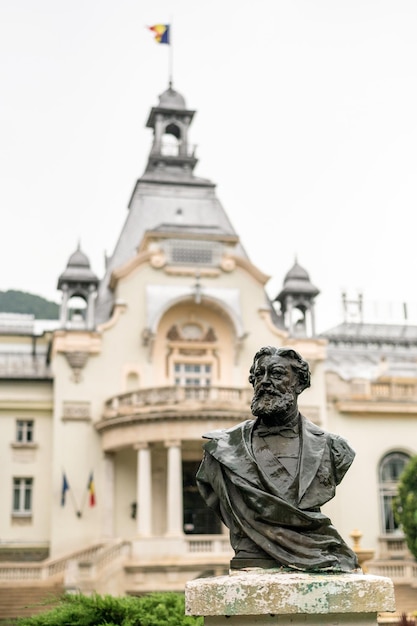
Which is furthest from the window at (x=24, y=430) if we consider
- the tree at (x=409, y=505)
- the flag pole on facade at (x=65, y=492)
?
the tree at (x=409, y=505)

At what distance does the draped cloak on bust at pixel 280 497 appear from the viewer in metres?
6.24

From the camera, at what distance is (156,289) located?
3756 cm

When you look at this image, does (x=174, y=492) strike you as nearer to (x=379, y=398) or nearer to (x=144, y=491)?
(x=144, y=491)

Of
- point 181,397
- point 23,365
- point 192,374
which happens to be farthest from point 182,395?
point 23,365

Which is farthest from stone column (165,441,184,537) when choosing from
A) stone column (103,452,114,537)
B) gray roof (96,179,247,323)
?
gray roof (96,179,247,323)

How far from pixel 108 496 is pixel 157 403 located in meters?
4.44

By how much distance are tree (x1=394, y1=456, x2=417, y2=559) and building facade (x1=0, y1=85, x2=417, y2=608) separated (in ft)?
13.6

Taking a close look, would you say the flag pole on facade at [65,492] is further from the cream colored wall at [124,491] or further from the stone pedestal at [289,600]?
the stone pedestal at [289,600]

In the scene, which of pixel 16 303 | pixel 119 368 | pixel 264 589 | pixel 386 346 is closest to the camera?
pixel 264 589

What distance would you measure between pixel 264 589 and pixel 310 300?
1354 inches

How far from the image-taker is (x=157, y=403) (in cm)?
3353

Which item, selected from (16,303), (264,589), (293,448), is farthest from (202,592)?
(16,303)

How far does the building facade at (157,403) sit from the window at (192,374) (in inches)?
2.1

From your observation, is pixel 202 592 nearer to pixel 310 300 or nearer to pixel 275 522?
pixel 275 522
